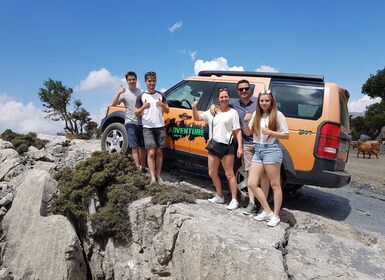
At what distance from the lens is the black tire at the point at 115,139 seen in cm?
669

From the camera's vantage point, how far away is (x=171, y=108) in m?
6.14

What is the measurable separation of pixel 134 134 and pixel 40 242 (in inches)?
97.6

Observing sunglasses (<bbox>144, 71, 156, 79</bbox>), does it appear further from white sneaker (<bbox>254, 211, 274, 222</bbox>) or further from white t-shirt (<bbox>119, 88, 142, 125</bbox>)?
white sneaker (<bbox>254, 211, 274, 222</bbox>)

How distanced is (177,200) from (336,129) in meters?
2.68

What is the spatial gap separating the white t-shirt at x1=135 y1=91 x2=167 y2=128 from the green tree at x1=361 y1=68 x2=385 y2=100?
1345 inches

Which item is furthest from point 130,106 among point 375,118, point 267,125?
point 375,118

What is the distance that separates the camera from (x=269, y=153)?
14.3 feet

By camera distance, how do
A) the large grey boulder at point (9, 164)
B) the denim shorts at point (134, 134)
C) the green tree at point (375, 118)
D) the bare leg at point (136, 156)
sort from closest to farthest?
the denim shorts at point (134, 134), the bare leg at point (136, 156), the large grey boulder at point (9, 164), the green tree at point (375, 118)

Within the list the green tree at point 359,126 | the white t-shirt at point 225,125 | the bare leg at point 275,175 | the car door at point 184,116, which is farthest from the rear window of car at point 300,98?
the green tree at point 359,126

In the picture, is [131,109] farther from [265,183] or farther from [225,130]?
[265,183]

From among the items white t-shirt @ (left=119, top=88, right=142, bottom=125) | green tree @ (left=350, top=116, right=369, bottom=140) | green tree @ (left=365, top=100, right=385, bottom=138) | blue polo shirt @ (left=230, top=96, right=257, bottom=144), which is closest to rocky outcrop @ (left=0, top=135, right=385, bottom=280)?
blue polo shirt @ (left=230, top=96, right=257, bottom=144)

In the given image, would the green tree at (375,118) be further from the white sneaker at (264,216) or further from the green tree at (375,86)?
the white sneaker at (264,216)

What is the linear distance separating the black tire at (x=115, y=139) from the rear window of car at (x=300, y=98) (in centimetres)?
320

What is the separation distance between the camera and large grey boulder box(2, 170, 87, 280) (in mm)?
5395
